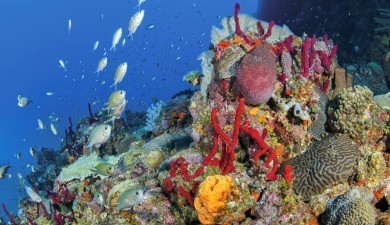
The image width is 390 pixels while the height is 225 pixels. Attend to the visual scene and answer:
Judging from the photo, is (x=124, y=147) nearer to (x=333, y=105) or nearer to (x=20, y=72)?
(x=333, y=105)

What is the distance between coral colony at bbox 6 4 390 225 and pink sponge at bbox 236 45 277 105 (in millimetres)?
15

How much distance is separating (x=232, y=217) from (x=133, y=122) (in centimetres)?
847

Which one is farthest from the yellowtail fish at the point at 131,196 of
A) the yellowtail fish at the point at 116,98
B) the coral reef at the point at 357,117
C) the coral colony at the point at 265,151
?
the coral reef at the point at 357,117

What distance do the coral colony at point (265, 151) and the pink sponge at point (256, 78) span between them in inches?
0.6

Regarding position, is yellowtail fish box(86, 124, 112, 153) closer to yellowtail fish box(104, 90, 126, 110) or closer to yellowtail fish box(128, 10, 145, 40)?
yellowtail fish box(104, 90, 126, 110)

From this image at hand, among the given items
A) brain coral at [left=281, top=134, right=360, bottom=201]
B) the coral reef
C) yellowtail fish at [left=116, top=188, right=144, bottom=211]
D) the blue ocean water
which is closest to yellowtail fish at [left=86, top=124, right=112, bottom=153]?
yellowtail fish at [left=116, top=188, right=144, bottom=211]

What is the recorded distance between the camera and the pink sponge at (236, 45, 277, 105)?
182 inches

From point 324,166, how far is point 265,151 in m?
0.77

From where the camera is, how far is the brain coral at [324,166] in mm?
4156

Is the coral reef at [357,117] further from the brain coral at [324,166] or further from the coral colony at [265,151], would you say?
the brain coral at [324,166]

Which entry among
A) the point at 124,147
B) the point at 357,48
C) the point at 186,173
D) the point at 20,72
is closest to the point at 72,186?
the point at 124,147

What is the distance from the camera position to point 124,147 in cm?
925

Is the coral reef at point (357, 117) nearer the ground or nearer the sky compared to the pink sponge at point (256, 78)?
nearer the ground

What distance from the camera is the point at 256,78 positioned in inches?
183
